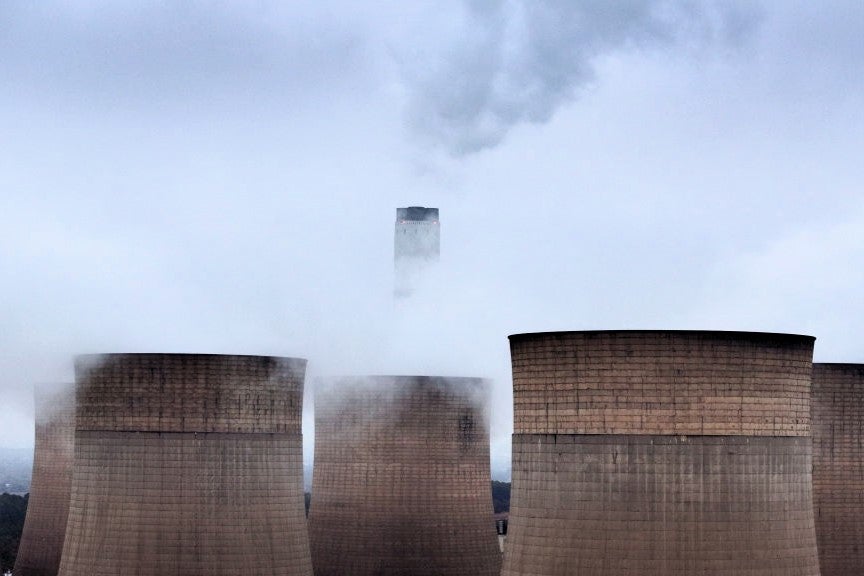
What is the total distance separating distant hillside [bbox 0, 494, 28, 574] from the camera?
62656 mm

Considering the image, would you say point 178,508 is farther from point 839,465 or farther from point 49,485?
point 49,485

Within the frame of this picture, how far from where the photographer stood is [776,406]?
85.2 feet

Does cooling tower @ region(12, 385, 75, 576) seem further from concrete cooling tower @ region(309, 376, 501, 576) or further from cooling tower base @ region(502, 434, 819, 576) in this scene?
cooling tower base @ region(502, 434, 819, 576)

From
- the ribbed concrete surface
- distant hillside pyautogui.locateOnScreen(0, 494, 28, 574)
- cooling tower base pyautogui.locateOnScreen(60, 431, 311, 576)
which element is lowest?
distant hillside pyautogui.locateOnScreen(0, 494, 28, 574)

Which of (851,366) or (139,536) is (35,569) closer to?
(139,536)

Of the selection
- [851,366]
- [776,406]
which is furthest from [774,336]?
[851,366]

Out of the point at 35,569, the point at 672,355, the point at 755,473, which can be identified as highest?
the point at 672,355

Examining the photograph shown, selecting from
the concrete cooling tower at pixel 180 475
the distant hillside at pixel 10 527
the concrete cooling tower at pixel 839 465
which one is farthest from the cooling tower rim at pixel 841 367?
the distant hillside at pixel 10 527

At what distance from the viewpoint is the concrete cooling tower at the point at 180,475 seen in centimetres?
3064

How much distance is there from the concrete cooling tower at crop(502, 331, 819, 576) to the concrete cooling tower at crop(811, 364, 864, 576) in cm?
977

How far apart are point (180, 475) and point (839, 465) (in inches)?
584

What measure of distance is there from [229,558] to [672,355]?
33.5ft

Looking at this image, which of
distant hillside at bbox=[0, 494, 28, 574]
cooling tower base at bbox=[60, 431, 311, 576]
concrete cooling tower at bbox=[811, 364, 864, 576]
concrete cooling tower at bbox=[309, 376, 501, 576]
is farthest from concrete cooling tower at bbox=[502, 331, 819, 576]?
distant hillside at bbox=[0, 494, 28, 574]

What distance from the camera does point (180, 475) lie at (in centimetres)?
3081
